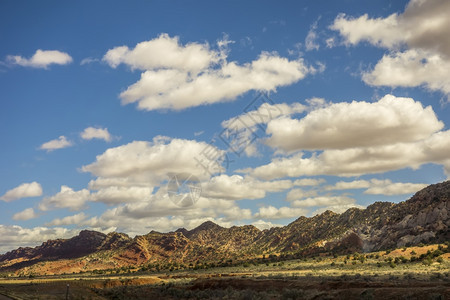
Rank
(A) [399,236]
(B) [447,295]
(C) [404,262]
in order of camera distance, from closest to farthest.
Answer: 1. (B) [447,295]
2. (C) [404,262]
3. (A) [399,236]

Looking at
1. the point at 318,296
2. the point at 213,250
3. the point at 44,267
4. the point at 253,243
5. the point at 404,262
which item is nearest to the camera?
the point at 318,296

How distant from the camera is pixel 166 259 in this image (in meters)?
176

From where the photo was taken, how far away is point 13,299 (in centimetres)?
2814

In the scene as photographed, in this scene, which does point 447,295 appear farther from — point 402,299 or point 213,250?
point 213,250

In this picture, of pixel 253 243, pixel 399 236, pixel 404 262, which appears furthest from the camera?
pixel 253 243

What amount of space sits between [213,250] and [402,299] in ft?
514

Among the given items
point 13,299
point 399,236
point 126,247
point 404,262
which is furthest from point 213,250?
point 13,299

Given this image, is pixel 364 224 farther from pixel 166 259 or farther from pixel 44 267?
pixel 44 267

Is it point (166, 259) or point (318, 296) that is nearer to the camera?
point (318, 296)

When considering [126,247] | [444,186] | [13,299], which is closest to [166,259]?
[126,247]

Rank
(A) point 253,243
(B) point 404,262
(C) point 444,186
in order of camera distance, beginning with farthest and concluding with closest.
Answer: (A) point 253,243 → (C) point 444,186 → (B) point 404,262

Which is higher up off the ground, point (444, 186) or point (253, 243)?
point (444, 186)

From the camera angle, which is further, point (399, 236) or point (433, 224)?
point (399, 236)

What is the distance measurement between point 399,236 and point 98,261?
122 m
